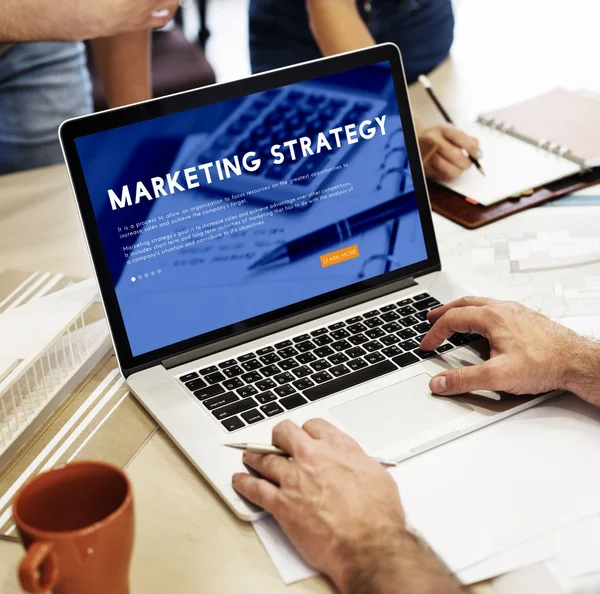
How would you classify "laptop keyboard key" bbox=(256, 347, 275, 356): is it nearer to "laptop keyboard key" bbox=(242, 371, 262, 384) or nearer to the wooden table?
"laptop keyboard key" bbox=(242, 371, 262, 384)

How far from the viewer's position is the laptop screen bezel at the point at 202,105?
2.82 feet

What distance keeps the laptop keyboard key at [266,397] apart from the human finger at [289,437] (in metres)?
0.09

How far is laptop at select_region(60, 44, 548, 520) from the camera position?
0.83 metres

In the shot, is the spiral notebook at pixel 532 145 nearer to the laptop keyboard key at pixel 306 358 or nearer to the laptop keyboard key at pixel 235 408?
the laptop keyboard key at pixel 306 358

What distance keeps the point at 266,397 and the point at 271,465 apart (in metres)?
0.13

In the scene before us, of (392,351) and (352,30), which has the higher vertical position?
(352,30)

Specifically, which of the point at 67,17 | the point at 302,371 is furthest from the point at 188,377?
the point at 67,17

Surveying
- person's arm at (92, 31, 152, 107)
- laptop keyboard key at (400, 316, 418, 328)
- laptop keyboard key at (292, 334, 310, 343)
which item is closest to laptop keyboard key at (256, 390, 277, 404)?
A: laptop keyboard key at (292, 334, 310, 343)

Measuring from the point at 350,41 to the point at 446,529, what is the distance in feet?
3.74

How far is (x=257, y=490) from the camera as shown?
708 mm

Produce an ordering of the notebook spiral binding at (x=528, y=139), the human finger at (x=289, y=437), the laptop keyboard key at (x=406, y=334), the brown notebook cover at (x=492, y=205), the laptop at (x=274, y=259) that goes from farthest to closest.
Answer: the notebook spiral binding at (x=528, y=139) < the brown notebook cover at (x=492, y=205) < the laptop keyboard key at (x=406, y=334) < the laptop at (x=274, y=259) < the human finger at (x=289, y=437)

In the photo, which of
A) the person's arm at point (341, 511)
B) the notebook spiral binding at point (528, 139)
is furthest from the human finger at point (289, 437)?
the notebook spiral binding at point (528, 139)

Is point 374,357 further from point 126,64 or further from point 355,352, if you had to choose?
point 126,64

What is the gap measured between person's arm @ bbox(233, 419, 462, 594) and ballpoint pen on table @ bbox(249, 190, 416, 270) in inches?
10.2
